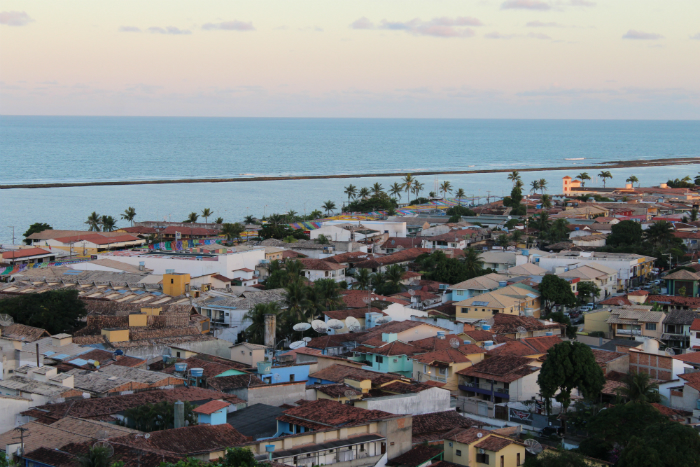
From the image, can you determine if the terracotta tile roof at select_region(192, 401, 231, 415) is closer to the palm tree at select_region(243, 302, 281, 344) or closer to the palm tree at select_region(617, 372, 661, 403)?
the palm tree at select_region(617, 372, 661, 403)

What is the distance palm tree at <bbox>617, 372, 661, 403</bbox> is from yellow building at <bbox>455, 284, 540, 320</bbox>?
10.4m

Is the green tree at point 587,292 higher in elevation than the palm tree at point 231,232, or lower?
lower

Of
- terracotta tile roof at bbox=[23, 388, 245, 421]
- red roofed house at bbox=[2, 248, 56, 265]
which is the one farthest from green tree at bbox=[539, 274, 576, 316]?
A: red roofed house at bbox=[2, 248, 56, 265]

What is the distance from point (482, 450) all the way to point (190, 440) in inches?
221

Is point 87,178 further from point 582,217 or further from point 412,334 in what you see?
point 412,334

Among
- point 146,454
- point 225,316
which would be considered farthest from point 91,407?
point 225,316

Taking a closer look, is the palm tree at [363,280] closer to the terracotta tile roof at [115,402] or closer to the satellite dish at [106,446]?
the terracotta tile roof at [115,402]

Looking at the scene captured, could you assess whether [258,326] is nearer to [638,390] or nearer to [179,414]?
[179,414]

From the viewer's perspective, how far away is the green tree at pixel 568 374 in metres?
20.0

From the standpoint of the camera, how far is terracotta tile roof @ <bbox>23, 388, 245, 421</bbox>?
17.3 meters

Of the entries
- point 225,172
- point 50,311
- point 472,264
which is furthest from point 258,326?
point 225,172

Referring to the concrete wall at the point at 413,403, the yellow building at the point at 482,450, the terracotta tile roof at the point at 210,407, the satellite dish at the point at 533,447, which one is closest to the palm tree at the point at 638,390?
the satellite dish at the point at 533,447

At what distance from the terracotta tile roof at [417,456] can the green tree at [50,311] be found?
52.3 feet

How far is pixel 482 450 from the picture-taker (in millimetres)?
16297
